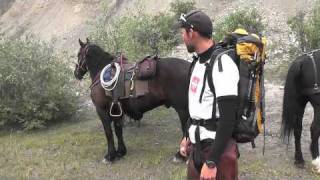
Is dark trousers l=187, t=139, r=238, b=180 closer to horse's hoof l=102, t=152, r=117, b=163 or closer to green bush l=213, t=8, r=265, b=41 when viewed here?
horse's hoof l=102, t=152, r=117, b=163

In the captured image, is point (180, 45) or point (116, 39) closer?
point (116, 39)

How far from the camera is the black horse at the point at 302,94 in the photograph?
6.20 meters

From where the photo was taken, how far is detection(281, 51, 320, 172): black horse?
620cm

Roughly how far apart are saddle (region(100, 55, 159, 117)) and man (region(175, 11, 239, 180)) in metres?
3.44

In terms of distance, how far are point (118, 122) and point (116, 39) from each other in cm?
373

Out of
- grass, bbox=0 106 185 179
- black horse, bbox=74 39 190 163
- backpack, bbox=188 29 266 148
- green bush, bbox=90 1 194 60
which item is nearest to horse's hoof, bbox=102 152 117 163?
black horse, bbox=74 39 190 163

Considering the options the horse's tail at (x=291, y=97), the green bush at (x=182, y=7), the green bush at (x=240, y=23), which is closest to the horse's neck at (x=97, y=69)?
the horse's tail at (x=291, y=97)

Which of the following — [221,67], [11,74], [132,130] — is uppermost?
[221,67]

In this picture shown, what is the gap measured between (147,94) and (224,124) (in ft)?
12.9

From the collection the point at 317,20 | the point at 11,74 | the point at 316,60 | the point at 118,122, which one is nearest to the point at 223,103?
the point at 316,60

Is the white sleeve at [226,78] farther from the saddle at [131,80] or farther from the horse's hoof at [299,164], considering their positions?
the saddle at [131,80]

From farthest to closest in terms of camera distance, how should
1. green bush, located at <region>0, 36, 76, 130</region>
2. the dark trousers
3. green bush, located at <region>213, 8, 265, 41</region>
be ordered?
green bush, located at <region>213, 8, 265, 41</region> → green bush, located at <region>0, 36, 76, 130</region> → the dark trousers

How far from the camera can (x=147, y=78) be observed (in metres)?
7.33

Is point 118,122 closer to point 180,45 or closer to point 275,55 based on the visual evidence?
point 275,55
